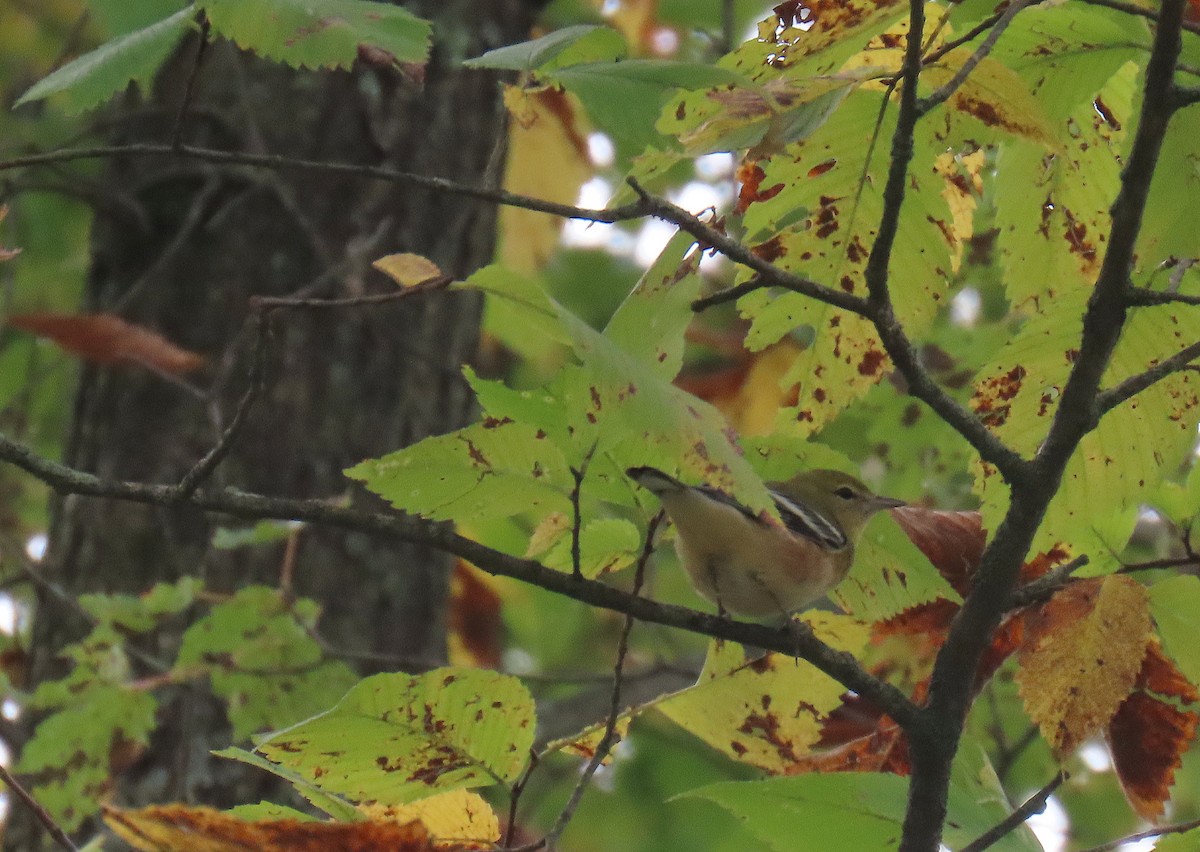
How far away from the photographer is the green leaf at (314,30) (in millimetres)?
1145

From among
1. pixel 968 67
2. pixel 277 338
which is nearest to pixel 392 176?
pixel 968 67

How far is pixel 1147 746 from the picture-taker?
61.9 inches

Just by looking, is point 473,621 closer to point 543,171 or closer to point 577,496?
point 543,171

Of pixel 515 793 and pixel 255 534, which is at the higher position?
pixel 255 534

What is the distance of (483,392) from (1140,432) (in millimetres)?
713

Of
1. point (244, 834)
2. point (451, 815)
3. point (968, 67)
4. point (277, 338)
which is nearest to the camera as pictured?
point (244, 834)

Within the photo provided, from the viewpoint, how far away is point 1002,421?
1.45 m

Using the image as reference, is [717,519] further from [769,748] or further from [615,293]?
[615,293]

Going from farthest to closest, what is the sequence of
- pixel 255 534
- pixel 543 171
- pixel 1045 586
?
pixel 543 171 < pixel 255 534 < pixel 1045 586

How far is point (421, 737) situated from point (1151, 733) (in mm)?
868

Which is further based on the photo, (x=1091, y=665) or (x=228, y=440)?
(x=1091, y=665)

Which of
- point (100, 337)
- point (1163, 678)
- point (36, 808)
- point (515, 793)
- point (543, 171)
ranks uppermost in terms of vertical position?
point (543, 171)

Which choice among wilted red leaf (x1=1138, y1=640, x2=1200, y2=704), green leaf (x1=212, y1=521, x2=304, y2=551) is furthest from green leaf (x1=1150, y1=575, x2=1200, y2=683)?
green leaf (x1=212, y1=521, x2=304, y2=551)

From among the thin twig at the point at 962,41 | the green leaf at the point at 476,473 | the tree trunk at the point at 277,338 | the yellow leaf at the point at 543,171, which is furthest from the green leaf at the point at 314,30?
the yellow leaf at the point at 543,171
